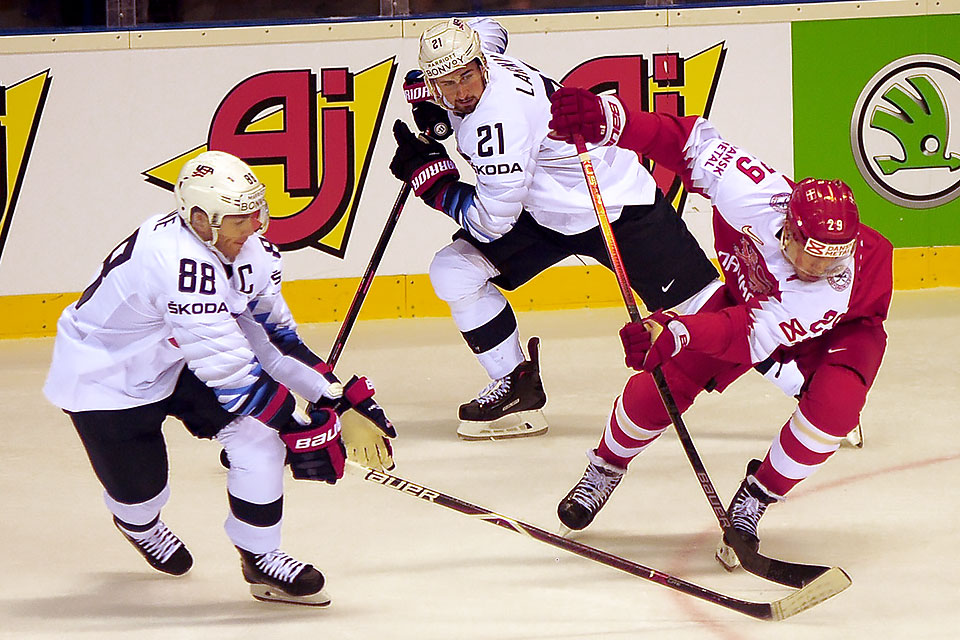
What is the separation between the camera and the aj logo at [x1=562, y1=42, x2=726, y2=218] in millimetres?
5508

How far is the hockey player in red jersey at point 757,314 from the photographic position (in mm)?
2801

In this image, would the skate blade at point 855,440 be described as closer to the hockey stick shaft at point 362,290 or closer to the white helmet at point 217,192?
the hockey stick shaft at point 362,290

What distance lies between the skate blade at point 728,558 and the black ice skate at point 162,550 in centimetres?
117

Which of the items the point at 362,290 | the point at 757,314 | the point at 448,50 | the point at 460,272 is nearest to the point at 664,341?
the point at 757,314

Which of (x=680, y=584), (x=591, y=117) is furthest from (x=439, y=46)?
(x=680, y=584)

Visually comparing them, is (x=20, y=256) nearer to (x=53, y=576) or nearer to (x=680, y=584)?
(x=53, y=576)

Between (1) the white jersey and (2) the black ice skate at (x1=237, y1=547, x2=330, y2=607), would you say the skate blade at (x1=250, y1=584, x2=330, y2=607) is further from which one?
(1) the white jersey

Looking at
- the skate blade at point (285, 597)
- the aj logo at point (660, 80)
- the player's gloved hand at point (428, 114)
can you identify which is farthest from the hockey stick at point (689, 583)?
the aj logo at point (660, 80)

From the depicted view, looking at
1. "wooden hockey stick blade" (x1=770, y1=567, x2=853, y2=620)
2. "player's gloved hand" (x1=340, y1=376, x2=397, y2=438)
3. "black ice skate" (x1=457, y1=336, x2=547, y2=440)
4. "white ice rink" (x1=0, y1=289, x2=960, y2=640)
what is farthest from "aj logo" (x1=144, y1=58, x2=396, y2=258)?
"wooden hockey stick blade" (x1=770, y1=567, x2=853, y2=620)

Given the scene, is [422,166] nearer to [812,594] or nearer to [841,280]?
[841,280]

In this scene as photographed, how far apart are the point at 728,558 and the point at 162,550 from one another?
123 centimetres

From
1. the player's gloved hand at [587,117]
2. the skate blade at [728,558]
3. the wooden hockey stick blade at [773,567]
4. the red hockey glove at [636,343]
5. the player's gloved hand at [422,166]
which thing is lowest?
the skate blade at [728,558]

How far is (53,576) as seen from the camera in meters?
3.12

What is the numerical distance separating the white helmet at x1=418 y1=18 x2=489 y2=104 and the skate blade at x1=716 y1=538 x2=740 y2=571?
1.50 m
